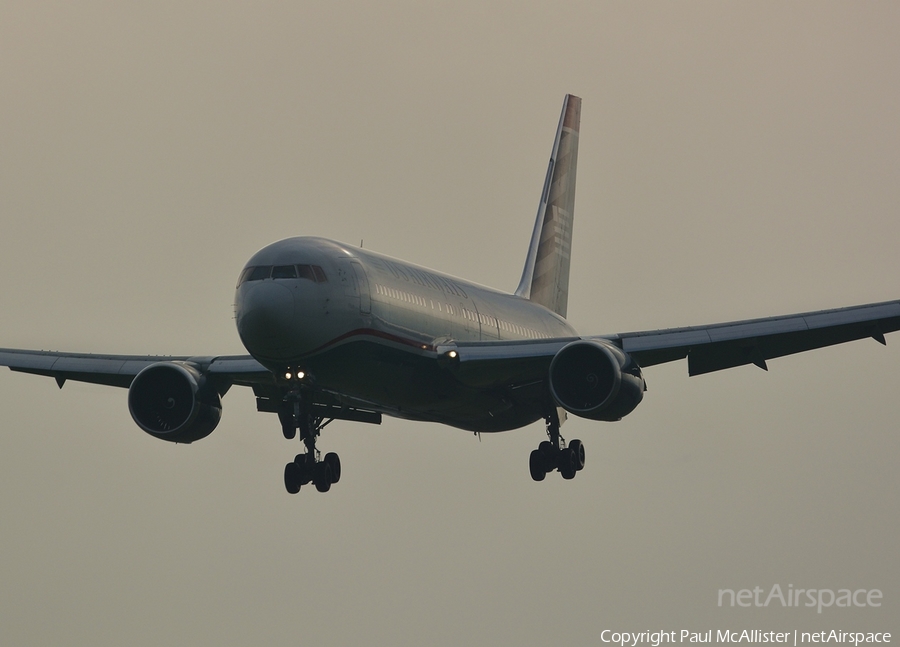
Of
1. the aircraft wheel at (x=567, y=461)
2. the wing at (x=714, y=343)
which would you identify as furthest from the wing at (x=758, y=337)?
the aircraft wheel at (x=567, y=461)

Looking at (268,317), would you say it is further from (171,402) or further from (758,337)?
(758,337)

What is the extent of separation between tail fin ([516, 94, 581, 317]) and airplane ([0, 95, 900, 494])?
10.9m

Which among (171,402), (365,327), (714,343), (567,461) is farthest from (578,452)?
(171,402)

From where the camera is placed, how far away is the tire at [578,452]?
150 ft

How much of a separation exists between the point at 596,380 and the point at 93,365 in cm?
1512

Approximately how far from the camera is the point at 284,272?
36156mm

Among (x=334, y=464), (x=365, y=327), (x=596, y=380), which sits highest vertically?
(x=596, y=380)

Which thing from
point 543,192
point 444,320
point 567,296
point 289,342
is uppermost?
point 543,192

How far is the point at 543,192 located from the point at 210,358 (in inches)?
896

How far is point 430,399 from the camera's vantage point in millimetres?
40281

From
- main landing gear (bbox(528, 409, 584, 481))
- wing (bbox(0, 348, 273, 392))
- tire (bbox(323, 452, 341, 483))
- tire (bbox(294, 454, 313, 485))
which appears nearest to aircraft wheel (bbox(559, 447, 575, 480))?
main landing gear (bbox(528, 409, 584, 481))

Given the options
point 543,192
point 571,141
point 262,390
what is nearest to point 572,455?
point 262,390

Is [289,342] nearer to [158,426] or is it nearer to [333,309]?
[333,309]

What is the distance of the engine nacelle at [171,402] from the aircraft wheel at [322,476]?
10.4 ft
